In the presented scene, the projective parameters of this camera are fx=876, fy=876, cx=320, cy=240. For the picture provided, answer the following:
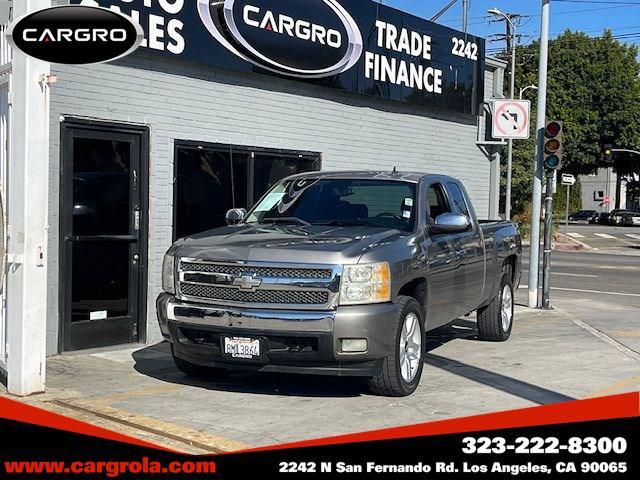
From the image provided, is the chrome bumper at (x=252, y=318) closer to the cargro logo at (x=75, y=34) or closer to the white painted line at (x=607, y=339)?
the cargro logo at (x=75, y=34)

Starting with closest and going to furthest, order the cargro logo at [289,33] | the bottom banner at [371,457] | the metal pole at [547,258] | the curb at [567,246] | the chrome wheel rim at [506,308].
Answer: the bottom banner at [371,457]
the chrome wheel rim at [506,308]
the cargro logo at [289,33]
the metal pole at [547,258]
the curb at [567,246]

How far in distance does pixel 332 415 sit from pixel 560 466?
2116mm

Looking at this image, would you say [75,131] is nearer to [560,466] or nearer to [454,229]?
[454,229]

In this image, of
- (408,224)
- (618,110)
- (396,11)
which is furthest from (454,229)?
(618,110)

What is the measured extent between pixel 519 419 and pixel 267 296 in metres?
2.21

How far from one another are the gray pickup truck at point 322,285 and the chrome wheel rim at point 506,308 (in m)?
2.33

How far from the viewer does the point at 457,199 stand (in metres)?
9.67

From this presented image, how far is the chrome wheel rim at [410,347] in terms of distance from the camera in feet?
24.5

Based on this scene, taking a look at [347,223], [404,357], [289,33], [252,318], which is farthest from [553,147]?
[252,318]

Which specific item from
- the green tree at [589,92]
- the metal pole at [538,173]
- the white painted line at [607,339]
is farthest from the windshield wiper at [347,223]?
the green tree at [589,92]

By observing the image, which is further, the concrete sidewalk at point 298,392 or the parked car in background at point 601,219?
the parked car in background at point 601,219

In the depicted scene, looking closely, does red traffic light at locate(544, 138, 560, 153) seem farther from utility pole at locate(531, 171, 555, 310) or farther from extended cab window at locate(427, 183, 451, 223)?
extended cab window at locate(427, 183, 451, 223)

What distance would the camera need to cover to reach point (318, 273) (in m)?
6.98

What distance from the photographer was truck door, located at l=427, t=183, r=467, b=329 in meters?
8.28
